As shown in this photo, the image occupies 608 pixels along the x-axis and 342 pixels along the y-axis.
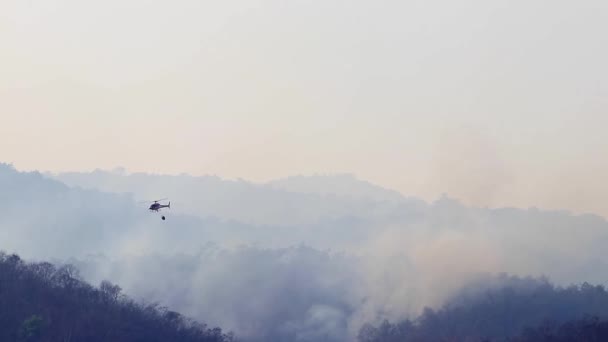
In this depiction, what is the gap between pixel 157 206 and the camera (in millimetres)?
161125

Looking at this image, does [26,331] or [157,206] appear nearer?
[157,206]

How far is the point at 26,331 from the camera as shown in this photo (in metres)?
197

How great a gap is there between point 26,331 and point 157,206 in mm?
55298

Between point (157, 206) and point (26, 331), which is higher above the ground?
point (157, 206)
